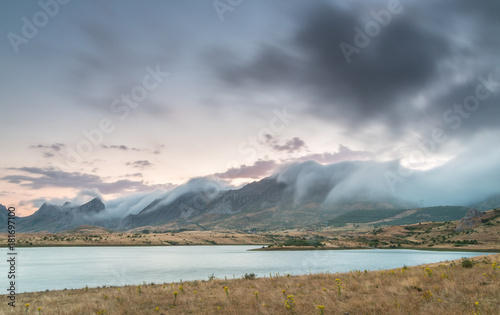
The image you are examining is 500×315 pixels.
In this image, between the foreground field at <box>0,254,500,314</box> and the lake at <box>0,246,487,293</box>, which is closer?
the foreground field at <box>0,254,500,314</box>

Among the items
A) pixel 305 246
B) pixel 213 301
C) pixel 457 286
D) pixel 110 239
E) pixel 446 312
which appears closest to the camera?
pixel 446 312

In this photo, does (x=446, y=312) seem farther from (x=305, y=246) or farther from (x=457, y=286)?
(x=305, y=246)

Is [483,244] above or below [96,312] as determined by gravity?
below

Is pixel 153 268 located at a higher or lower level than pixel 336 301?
lower

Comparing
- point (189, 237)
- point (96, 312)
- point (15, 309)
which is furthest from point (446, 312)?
point (189, 237)

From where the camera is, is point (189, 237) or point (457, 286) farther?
point (189, 237)

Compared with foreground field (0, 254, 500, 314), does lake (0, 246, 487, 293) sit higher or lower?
lower

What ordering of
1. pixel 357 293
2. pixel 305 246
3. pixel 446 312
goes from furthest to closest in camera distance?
pixel 305 246 < pixel 357 293 < pixel 446 312

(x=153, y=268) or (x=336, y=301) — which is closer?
(x=336, y=301)

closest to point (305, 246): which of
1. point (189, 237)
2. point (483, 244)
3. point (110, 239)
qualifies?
point (483, 244)

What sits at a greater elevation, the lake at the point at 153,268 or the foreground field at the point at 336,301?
the foreground field at the point at 336,301

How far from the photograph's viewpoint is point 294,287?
21.3 metres

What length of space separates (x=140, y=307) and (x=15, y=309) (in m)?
7.98

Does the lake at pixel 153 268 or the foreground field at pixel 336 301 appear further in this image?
the lake at pixel 153 268
